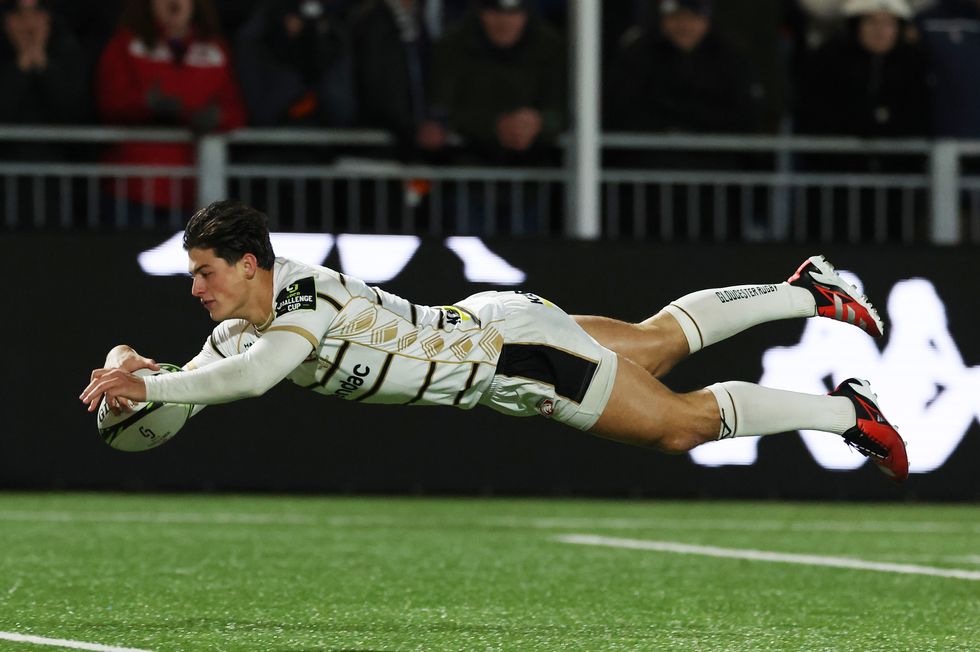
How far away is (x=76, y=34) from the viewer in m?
11.9

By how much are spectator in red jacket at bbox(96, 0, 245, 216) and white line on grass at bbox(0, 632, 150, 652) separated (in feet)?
17.9

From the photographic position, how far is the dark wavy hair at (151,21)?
11.0 meters

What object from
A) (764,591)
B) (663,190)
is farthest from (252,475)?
(764,591)

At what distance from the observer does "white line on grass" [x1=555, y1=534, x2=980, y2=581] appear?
8242 mm

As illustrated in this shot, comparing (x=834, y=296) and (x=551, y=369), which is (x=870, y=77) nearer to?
Answer: (x=834, y=296)

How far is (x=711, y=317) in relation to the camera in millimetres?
7367

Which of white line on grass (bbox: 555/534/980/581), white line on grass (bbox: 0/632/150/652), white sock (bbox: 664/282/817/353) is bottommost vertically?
white line on grass (bbox: 555/534/980/581)

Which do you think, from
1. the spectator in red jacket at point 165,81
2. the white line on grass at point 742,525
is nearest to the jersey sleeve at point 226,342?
the white line on grass at point 742,525

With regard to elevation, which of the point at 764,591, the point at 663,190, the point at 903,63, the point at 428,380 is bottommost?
the point at 764,591

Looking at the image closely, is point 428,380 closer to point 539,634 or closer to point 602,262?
point 539,634

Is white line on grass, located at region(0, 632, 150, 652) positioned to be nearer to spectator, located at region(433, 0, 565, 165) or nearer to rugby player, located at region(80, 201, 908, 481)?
rugby player, located at region(80, 201, 908, 481)

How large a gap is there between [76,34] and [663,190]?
402cm

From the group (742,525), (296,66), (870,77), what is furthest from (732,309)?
(870,77)

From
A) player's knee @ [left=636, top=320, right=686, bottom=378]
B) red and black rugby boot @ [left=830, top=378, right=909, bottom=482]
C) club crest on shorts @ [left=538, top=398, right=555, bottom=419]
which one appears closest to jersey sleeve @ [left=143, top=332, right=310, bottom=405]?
club crest on shorts @ [left=538, top=398, right=555, bottom=419]
